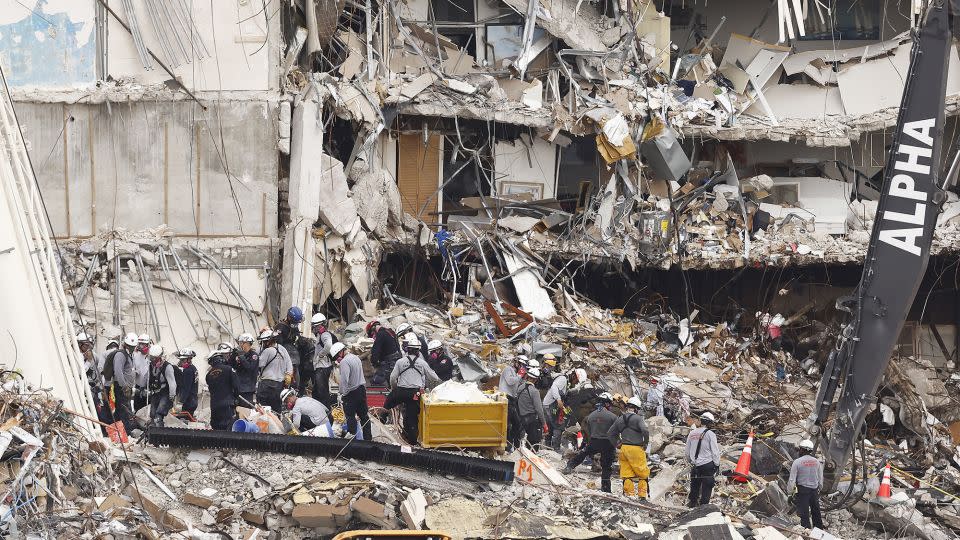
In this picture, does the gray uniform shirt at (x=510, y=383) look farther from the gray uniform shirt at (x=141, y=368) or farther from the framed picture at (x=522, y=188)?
the framed picture at (x=522, y=188)

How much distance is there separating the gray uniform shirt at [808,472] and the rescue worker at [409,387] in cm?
418

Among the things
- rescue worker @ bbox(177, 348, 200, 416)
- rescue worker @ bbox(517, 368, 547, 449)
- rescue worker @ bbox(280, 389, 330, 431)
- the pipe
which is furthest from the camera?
rescue worker @ bbox(517, 368, 547, 449)

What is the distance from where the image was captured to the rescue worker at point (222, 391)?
49.1 ft

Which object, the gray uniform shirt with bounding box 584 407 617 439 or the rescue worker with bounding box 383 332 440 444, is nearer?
the gray uniform shirt with bounding box 584 407 617 439

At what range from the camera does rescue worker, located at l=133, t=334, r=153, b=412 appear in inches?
616

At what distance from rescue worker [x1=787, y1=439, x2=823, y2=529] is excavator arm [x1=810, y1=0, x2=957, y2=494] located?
1.22m

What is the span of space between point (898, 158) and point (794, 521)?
14.0ft

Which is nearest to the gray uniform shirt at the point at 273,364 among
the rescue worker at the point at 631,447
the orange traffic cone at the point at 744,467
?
the rescue worker at the point at 631,447

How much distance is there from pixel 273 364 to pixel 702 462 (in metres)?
4.99

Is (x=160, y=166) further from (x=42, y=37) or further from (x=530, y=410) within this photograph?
(x=530, y=410)

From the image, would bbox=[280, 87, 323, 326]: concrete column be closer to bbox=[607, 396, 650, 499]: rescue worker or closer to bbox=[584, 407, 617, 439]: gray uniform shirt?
bbox=[584, 407, 617, 439]: gray uniform shirt

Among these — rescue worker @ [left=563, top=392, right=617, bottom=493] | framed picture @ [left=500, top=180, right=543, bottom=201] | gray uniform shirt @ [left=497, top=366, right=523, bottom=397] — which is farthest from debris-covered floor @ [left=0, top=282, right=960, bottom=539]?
framed picture @ [left=500, top=180, right=543, bottom=201]

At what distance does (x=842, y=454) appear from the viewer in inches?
620

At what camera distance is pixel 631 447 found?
1452 cm
